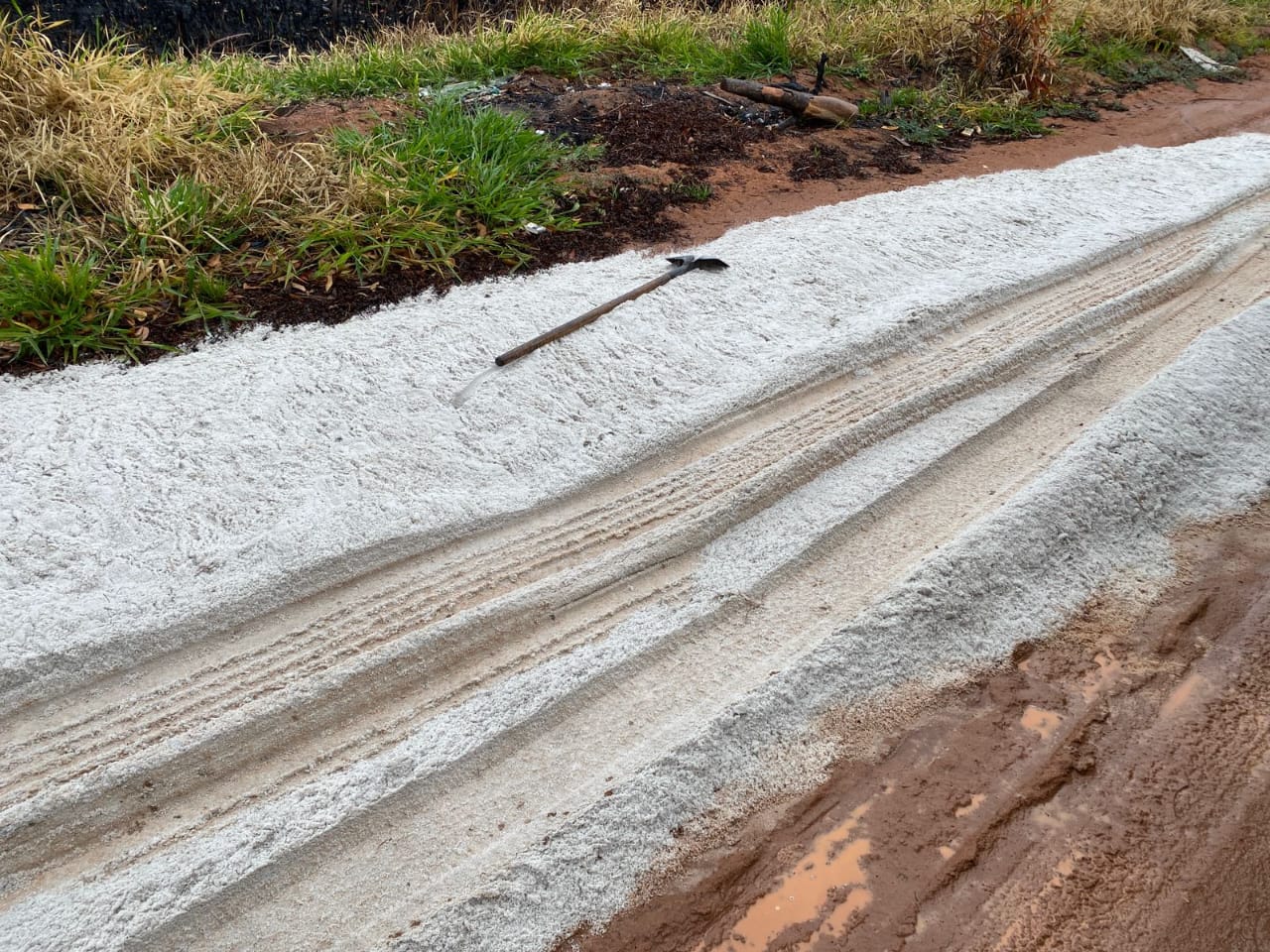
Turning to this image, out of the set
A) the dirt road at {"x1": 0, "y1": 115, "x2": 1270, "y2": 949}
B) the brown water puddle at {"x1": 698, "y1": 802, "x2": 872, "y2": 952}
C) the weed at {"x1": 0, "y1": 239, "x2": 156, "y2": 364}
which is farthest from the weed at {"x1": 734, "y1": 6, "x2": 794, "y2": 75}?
the brown water puddle at {"x1": 698, "y1": 802, "x2": 872, "y2": 952}

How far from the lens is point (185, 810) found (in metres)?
2.15

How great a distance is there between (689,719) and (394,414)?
157cm

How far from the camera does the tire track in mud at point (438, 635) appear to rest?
2176mm

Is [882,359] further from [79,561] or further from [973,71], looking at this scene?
[973,71]

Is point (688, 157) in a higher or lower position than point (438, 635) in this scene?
higher

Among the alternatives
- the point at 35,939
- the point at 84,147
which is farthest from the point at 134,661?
the point at 84,147

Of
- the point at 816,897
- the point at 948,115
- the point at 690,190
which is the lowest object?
the point at 816,897

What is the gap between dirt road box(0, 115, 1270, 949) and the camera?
6.58 feet

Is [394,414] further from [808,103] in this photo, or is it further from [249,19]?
[249,19]

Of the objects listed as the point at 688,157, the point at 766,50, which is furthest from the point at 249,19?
the point at 688,157

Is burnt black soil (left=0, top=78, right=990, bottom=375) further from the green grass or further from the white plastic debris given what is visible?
the white plastic debris

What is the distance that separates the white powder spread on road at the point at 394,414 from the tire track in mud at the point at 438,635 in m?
0.14

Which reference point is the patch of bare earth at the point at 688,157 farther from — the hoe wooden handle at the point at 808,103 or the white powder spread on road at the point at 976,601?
the white powder spread on road at the point at 976,601

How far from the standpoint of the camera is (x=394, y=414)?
3.23 metres
